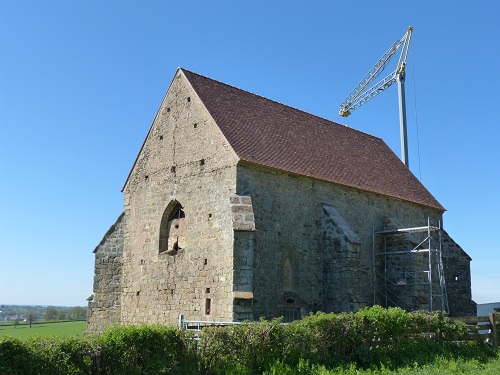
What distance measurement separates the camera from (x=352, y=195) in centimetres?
2323

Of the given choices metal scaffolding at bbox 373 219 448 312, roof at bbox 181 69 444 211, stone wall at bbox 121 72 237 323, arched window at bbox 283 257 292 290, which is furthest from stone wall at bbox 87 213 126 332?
metal scaffolding at bbox 373 219 448 312

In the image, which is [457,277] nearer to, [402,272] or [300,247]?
[402,272]

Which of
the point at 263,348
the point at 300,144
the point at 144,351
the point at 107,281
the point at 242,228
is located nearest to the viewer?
the point at 144,351

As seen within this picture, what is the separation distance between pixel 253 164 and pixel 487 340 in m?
9.01

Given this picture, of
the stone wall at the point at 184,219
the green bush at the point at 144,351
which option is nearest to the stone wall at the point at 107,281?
the stone wall at the point at 184,219

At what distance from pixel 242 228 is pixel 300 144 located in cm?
695

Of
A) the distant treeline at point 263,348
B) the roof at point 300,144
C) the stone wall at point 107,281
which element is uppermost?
the roof at point 300,144

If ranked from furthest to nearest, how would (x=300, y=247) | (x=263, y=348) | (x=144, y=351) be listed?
(x=300, y=247)
(x=263, y=348)
(x=144, y=351)

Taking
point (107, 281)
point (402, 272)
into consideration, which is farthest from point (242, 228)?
point (402, 272)

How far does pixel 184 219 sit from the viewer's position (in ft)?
66.1

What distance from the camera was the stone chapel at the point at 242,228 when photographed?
18672 mm

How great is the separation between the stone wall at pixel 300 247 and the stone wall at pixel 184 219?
110cm

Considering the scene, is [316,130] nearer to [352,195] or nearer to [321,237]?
[352,195]

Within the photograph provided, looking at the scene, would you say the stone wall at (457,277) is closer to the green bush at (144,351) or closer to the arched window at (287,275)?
the arched window at (287,275)
